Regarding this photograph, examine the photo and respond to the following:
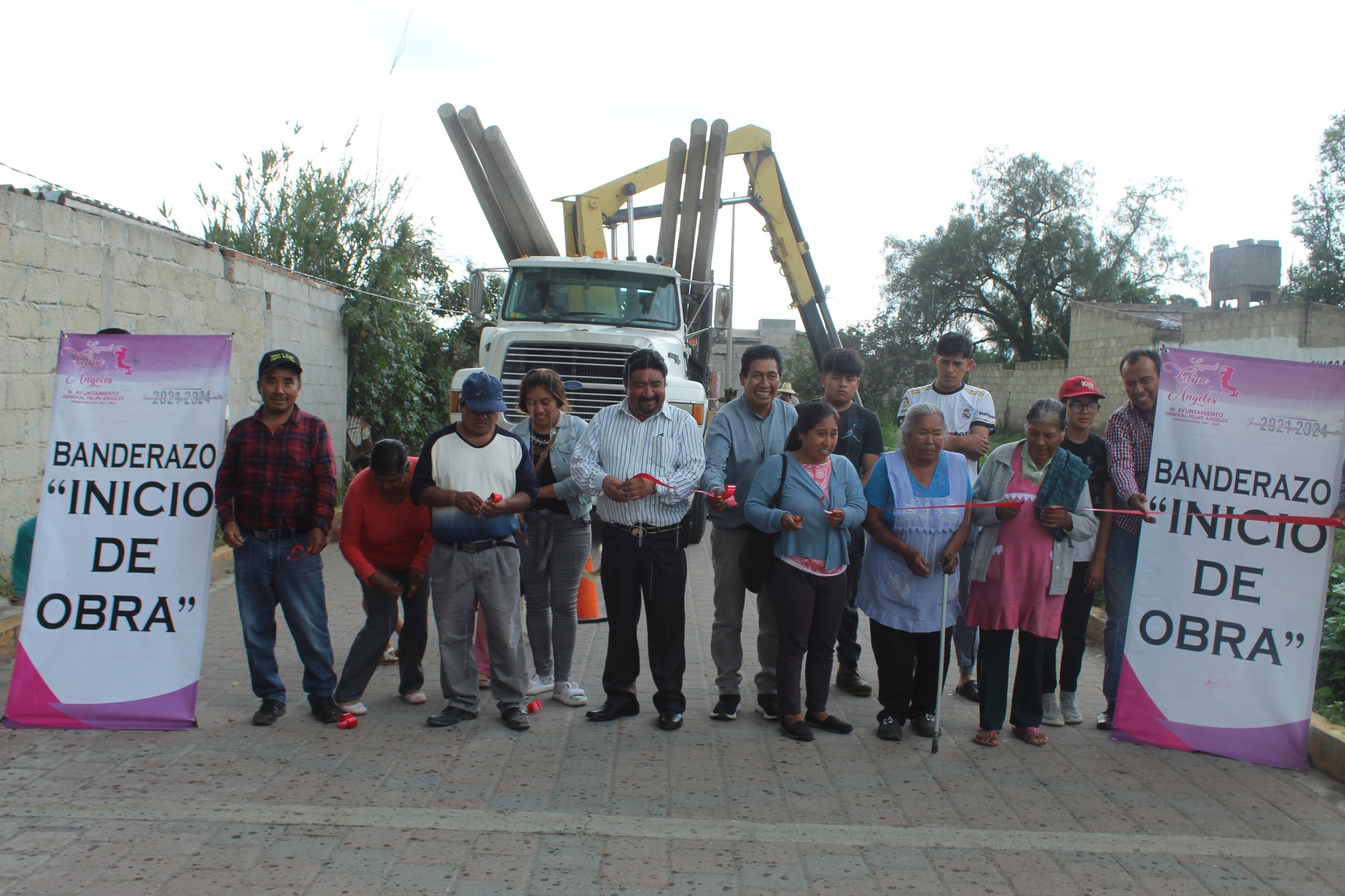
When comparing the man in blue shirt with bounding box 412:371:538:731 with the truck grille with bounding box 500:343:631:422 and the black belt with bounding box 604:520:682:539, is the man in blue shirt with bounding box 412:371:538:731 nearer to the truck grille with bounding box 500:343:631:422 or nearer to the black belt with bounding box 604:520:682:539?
the black belt with bounding box 604:520:682:539

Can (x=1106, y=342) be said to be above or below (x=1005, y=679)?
above

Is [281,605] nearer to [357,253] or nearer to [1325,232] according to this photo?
[357,253]

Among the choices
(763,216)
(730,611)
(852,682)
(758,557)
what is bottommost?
(852,682)

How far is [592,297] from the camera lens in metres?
11.4

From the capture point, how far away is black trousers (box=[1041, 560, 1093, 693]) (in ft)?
17.8

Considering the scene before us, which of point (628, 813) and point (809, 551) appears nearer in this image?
point (628, 813)

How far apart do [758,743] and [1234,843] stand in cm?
203

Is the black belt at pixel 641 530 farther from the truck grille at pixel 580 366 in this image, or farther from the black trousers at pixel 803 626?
the truck grille at pixel 580 366

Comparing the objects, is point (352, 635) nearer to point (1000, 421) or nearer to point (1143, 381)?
point (1143, 381)

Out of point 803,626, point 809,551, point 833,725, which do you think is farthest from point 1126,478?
point 833,725

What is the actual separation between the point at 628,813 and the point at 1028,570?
2.29 meters

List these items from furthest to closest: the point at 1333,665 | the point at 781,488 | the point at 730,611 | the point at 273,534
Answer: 1. the point at 1333,665
2. the point at 730,611
3. the point at 781,488
4. the point at 273,534

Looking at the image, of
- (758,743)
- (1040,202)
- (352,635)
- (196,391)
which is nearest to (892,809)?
(758,743)

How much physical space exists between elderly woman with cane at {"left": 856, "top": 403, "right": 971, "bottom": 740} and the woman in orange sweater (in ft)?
7.50
